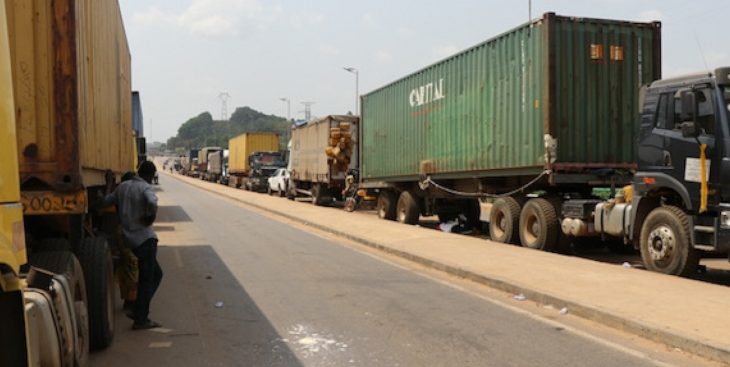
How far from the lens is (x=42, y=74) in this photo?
15.4 ft

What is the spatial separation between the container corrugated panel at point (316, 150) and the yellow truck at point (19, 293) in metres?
22.5

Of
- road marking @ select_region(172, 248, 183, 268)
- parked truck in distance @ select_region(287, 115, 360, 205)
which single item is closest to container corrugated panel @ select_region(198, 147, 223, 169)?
parked truck in distance @ select_region(287, 115, 360, 205)

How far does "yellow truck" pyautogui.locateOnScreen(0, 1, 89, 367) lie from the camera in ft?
9.77

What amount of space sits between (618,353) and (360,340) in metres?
2.27

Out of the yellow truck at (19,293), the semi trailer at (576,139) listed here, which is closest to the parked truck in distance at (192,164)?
the semi trailer at (576,139)

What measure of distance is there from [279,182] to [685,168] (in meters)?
29.5

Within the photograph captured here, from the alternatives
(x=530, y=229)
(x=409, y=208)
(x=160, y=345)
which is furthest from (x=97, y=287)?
(x=409, y=208)

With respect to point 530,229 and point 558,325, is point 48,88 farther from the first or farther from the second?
point 530,229

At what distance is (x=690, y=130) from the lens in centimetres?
900

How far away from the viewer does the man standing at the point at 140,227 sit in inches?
255

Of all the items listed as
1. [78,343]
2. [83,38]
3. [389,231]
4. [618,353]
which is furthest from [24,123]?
[389,231]

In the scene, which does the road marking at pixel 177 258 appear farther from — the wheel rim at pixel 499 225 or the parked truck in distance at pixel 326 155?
the parked truck in distance at pixel 326 155

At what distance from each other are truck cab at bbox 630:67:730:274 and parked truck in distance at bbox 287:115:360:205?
56.0 feet

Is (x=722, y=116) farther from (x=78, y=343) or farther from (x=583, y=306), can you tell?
(x=78, y=343)
